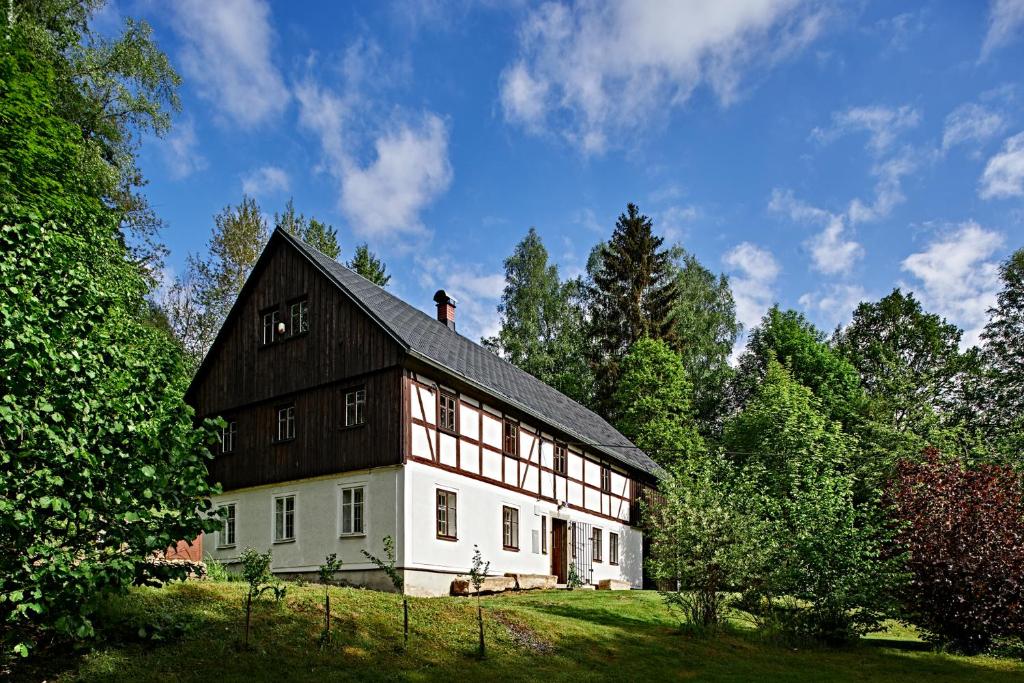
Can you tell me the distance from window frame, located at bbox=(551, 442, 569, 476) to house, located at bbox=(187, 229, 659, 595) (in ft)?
0.62

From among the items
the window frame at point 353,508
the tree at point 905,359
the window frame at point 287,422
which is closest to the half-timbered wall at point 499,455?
the window frame at point 353,508

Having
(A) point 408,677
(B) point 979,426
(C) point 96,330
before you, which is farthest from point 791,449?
(C) point 96,330

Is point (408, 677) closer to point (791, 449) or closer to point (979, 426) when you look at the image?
point (791, 449)

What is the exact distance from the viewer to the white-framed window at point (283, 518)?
21516mm

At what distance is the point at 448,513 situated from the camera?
20969 millimetres

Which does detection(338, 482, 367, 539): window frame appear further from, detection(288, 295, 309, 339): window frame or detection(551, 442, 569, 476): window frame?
detection(551, 442, 569, 476): window frame

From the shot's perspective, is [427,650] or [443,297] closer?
[427,650]

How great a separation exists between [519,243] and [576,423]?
19.0 meters

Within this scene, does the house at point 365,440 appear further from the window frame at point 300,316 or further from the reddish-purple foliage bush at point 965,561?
the reddish-purple foliage bush at point 965,561

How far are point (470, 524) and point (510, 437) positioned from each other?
3.34 meters

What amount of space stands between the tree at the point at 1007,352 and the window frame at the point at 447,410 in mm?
29408

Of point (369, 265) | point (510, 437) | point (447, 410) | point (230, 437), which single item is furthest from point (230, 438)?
point (369, 265)

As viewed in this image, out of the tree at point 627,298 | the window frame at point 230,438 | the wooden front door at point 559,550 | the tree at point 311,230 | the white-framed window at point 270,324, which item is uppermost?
the tree at point 311,230

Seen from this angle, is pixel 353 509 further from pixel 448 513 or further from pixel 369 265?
pixel 369 265
